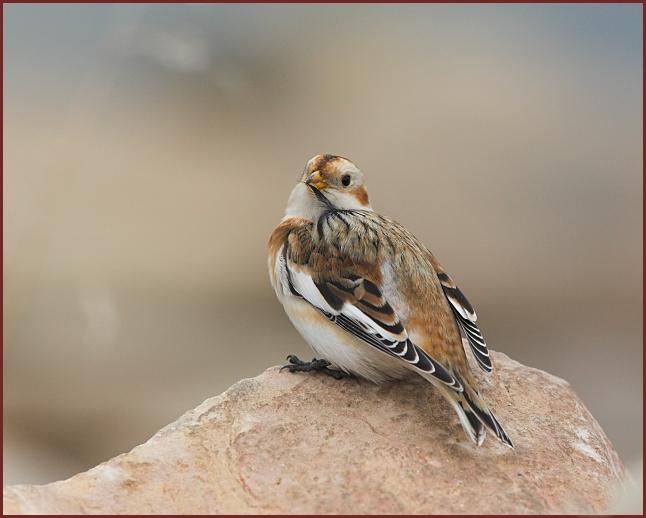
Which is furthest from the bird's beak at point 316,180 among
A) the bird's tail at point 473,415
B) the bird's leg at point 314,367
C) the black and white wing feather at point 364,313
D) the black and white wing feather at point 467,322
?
the bird's tail at point 473,415

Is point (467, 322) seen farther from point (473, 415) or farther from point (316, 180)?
point (316, 180)

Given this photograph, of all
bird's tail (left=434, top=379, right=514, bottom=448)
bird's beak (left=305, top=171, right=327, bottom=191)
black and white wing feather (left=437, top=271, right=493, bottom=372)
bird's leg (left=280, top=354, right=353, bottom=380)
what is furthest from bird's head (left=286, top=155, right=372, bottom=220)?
bird's tail (left=434, top=379, right=514, bottom=448)

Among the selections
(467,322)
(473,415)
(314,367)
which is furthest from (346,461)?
(467,322)

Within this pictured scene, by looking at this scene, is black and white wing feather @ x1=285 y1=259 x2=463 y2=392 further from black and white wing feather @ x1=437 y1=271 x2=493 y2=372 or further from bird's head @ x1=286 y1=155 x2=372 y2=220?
bird's head @ x1=286 y1=155 x2=372 y2=220

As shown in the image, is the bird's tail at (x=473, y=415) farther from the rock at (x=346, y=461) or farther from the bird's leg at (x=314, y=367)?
the bird's leg at (x=314, y=367)

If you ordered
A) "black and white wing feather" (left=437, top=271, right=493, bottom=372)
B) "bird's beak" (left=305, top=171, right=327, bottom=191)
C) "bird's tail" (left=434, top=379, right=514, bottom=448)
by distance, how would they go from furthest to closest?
"bird's beak" (left=305, top=171, right=327, bottom=191)
"black and white wing feather" (left=437, top=271, right=493, bottom=372)
"bird's tail" (left=434, top=379, right=514, bottom=448)

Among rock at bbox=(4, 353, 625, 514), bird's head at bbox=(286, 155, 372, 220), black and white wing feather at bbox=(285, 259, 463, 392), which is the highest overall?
bird's head at bbox=(286, 155, 372, 220)
